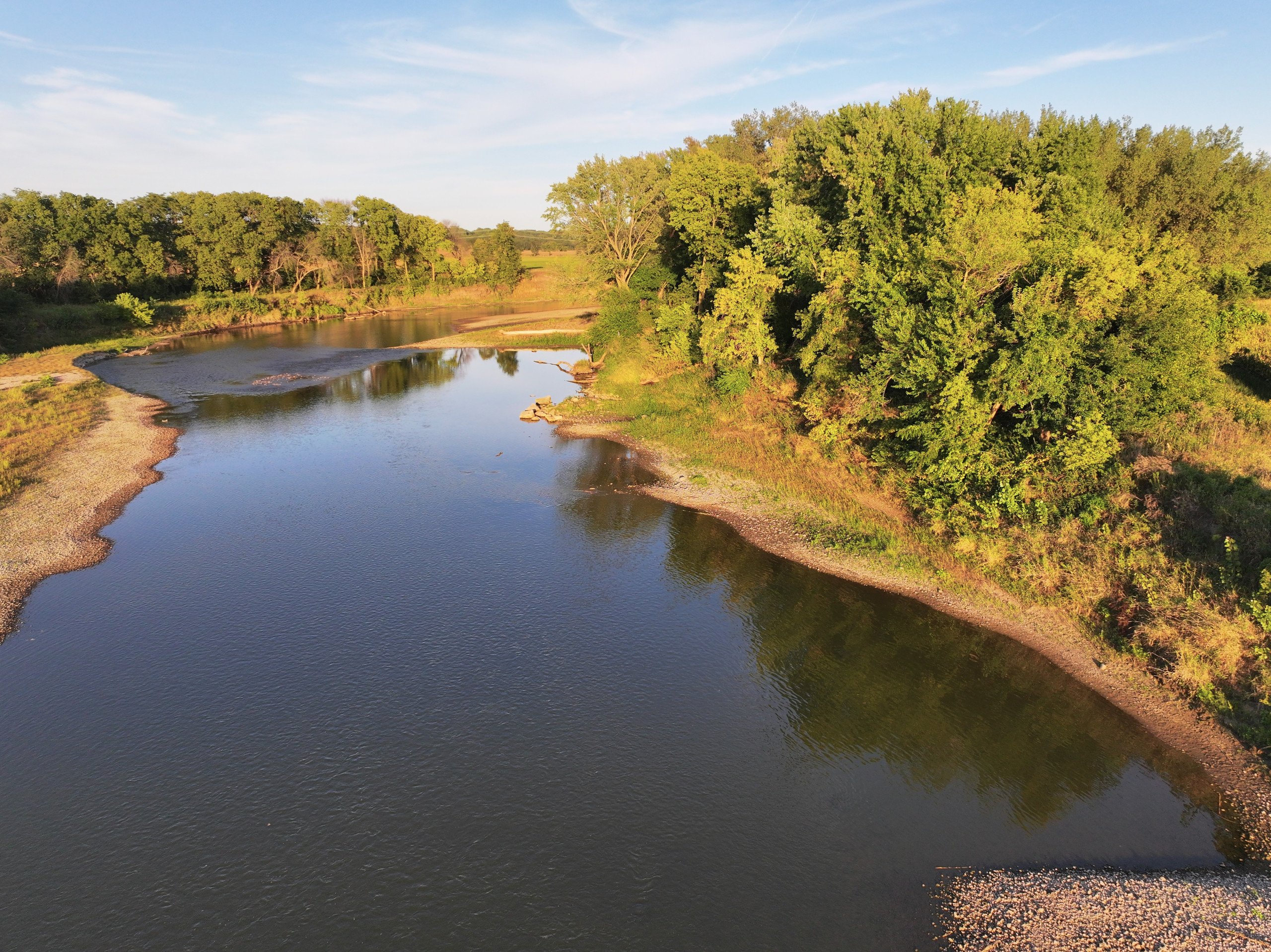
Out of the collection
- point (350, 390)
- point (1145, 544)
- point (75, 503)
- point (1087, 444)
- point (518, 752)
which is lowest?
point (518, 752)

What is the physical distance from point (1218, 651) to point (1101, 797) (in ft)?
19.2

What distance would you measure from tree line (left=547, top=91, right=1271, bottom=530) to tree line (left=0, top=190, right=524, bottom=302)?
7413 centimetres

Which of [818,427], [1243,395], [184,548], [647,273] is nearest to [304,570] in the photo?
[184,548]

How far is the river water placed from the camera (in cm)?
1321

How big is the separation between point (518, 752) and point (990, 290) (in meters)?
23.2

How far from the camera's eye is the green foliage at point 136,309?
75125 millimetres

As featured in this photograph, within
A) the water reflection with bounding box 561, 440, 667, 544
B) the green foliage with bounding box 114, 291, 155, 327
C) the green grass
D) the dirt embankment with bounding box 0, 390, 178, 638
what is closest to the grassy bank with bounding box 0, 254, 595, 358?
the green foliage with bounding box 114, 291, 155, 327

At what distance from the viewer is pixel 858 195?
107 feet

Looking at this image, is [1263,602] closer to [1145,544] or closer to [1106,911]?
[1145,544]

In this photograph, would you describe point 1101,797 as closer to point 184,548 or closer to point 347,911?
point 347,911

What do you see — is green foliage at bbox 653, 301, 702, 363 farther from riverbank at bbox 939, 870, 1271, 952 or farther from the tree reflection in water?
riverbank at bbox 939, 870, 1271, 952

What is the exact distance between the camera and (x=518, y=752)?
16.8 metres

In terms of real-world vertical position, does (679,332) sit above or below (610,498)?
above

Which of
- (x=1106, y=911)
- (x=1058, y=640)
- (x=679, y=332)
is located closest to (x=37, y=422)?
(x=679, y=332)
